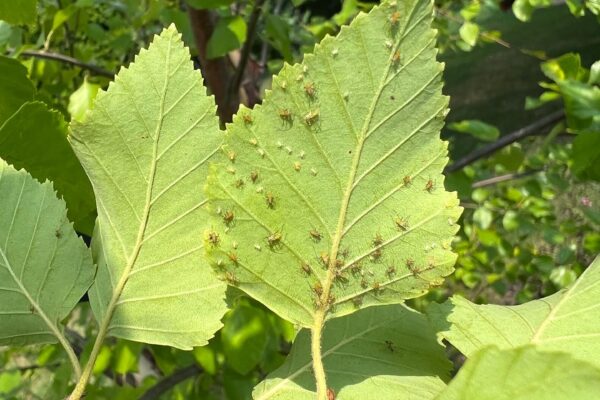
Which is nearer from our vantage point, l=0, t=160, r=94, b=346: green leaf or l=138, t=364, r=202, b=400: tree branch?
l=0, t=160, r=94, b=346: green leaf

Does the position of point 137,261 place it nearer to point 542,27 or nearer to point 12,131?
point 12,131

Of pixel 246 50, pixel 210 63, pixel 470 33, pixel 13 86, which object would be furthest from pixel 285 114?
pixel 470 33

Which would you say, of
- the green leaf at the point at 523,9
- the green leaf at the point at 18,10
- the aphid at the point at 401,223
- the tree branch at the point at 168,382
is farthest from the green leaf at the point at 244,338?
the green leaf at the point at 523,9

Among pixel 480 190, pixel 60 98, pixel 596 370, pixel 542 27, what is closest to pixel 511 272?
pixel 480 190

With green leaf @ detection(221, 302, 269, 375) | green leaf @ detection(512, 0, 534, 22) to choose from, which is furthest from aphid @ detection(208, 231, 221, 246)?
green leaf @ detection(512, 0, 534, 22)

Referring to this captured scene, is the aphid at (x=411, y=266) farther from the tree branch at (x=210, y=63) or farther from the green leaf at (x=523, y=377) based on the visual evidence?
the tree branch at (x=210, y=63)

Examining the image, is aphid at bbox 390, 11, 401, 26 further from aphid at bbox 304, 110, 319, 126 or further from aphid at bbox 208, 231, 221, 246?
aphid at bbox 208, 231, 221, 246
